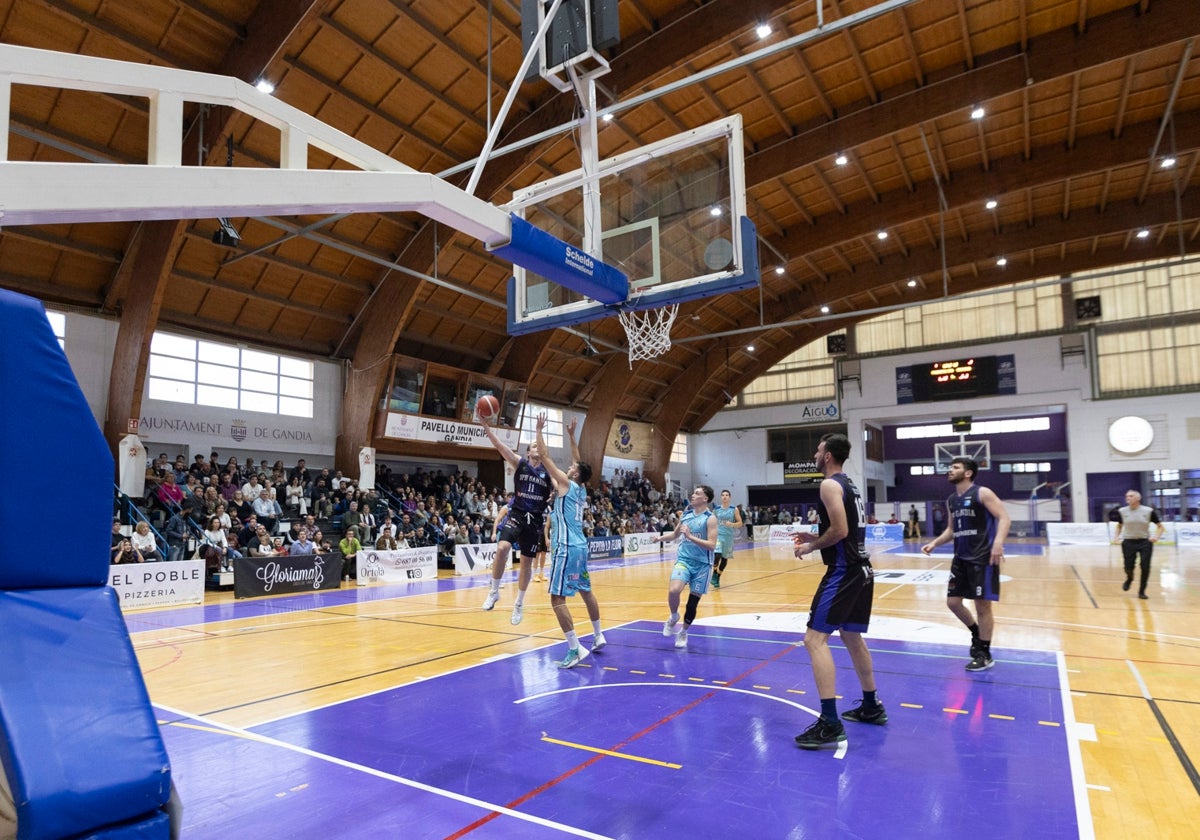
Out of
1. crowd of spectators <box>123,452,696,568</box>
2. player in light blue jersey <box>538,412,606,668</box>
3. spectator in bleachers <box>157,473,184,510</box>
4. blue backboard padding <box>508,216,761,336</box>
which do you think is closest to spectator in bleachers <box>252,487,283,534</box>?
crowd of spectators <box>123,452,696,568</box>

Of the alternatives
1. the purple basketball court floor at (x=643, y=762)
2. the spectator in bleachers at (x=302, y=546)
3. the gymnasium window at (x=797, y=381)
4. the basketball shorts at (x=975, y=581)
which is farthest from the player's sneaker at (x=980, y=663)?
the gymnasium window at (x=797, y=381)

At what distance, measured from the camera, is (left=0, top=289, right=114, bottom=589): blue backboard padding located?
2.71 meters

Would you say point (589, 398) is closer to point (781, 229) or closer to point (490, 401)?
point (781, 229)

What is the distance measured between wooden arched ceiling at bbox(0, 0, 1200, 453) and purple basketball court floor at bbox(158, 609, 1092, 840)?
795 cm

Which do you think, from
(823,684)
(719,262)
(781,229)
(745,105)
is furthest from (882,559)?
(823,684)

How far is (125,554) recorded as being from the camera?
1223 cm

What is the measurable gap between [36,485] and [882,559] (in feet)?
68.6

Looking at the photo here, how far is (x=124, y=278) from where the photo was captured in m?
17.5

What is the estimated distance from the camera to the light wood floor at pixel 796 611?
416 cm

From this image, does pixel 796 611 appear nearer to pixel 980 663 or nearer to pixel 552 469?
pixel 980 663

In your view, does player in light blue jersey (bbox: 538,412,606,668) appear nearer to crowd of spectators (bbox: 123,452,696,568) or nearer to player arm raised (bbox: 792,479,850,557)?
player arm raised (bbox: 792,479,850,557)

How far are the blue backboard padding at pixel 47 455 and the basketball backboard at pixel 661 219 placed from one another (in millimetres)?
4587

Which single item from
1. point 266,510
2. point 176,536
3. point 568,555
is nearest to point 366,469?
point 266,510

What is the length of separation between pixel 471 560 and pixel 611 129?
11.4 metres
